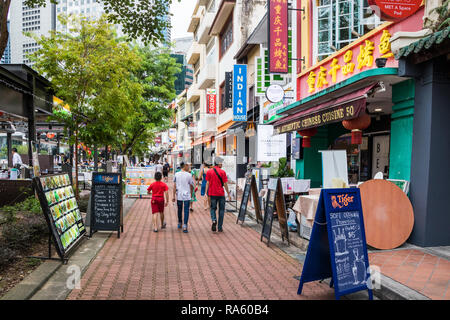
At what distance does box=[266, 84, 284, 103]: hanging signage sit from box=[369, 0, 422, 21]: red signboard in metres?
6.56

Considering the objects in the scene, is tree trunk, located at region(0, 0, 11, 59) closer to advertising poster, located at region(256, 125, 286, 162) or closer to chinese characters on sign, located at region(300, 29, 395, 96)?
chinese characters on sign, located at region(300, 29, 395, 96)

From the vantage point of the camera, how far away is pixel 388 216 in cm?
701

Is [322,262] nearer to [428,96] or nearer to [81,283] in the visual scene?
[81,283]

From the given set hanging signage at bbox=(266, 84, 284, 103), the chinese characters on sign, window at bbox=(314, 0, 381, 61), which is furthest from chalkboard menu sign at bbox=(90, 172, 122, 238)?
window at bbox=(314, 0, 381, 61)

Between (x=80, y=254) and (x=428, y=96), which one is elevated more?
(x=428, y=96)

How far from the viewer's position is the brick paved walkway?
496cm

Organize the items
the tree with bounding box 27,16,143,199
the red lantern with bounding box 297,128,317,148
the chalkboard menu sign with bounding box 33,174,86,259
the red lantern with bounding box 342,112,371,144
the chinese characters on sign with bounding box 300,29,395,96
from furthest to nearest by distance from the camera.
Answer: the red lantern with bounding box 297,128,317,148, the tree with bounding box 27,16,143,199, the red lantern with bounding box 342,112,371,144, the chinese characters on sign with bounding box 300,29,395,96, the chalkboard menu sign with bounding box 33,174,86,259

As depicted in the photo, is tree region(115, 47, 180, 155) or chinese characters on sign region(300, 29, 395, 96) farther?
tree region(115, 47, 180, 155)

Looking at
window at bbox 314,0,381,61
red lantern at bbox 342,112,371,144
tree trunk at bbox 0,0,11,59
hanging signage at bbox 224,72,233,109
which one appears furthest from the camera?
hanging signage at bbox 224,72,233,109

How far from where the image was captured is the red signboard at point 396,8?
714 centimetres

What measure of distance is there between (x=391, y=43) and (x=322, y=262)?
4666mm

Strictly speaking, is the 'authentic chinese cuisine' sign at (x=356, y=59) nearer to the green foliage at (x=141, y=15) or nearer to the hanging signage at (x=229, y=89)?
the green foliage at (x=141, y=15)

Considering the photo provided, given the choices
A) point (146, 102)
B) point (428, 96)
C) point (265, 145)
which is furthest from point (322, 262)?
point (146, 102)

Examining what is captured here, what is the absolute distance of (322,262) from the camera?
4.94 metres
